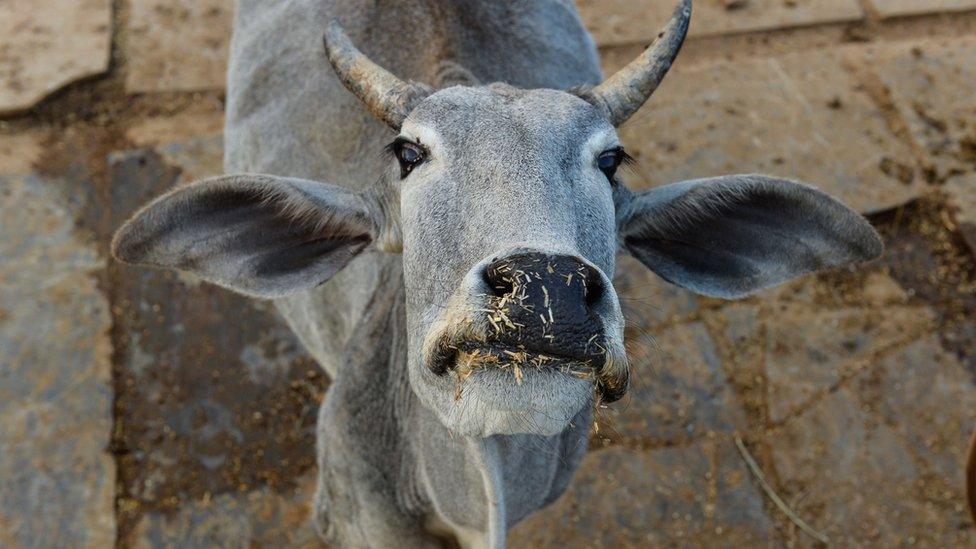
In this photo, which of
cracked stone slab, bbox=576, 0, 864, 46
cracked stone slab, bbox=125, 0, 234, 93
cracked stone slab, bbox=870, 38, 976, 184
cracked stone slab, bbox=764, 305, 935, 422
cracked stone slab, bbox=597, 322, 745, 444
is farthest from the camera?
cracked stone slab, bbox=576, 0, 864, 46

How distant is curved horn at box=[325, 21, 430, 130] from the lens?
2.26 m

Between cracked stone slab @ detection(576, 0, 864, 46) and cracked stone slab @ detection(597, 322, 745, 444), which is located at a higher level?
cracked stone slab @ detection(576, 0, 864, 46)

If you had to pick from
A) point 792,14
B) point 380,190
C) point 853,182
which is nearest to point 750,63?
point 792,14

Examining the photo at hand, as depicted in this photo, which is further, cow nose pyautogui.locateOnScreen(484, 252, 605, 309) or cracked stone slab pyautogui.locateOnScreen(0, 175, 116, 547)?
cracked stone slab pyautogui.locateOnScreen(0, 175, 116, 547)

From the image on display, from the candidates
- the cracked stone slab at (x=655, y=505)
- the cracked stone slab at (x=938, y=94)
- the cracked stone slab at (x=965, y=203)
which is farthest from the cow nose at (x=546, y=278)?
the cracked stone slab at (x=938, y=94)

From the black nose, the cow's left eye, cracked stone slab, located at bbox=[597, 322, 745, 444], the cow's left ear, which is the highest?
the black nose

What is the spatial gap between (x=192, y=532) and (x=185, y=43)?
3.07m

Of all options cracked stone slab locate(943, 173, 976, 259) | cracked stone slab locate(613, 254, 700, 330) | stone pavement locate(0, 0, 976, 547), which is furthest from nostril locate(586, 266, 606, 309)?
cracked stone slab locate(943, 173, 976, 259)

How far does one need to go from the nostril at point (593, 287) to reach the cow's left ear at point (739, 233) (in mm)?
738

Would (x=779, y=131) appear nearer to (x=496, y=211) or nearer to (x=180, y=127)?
(x=180, y=127)

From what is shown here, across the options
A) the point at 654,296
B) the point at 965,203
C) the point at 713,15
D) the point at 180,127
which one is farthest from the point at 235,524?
the point at 713,15

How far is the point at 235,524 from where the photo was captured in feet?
11.7

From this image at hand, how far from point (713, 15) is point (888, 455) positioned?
3.03 m

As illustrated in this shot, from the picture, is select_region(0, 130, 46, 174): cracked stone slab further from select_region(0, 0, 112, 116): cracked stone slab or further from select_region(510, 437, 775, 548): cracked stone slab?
select_region(510, 437, 775, 548): cracked stone slab
